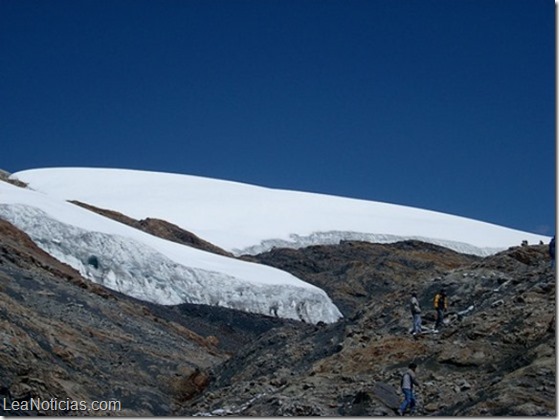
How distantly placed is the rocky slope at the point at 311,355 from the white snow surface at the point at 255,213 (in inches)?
1828

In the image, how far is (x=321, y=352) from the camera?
61.6ft

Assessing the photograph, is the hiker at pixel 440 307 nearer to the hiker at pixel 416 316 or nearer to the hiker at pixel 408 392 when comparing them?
the hiker at pixel 416 316

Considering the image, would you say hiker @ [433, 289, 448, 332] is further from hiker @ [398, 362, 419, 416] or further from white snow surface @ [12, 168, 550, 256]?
white snow surface @ [12, 168, 550, 256]

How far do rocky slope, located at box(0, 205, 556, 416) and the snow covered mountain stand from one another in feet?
30.8

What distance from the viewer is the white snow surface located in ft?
261

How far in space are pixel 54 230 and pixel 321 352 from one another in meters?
22.9

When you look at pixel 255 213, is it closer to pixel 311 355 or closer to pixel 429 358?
pixel 311 355

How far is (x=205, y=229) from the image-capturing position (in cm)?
7806

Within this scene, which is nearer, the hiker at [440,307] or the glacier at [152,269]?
the hiker at [440,307]

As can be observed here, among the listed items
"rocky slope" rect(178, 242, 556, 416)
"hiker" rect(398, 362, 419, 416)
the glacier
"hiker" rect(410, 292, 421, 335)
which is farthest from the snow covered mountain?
"hiker" rect(398, 362, 419, 416)

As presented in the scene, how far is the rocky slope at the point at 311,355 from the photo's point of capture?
13.7 metres

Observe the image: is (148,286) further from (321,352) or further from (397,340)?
(397,340)

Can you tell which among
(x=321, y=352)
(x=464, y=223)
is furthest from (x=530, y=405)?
(x=464, y=223)

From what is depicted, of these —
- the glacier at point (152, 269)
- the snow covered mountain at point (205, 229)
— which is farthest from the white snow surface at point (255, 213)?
the glacier at point (152, 269)
